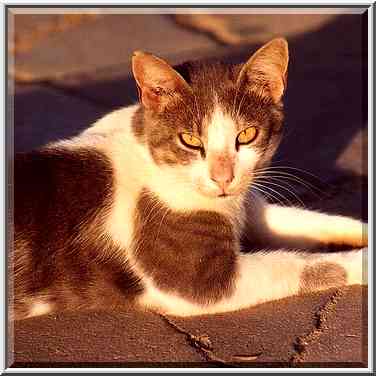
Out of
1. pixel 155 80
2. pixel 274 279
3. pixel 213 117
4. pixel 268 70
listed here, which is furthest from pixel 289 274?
pixel 155 80

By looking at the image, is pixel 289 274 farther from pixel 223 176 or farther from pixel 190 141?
pixel 190 141

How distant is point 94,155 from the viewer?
307 centimetres

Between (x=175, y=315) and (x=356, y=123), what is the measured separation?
2769 mm

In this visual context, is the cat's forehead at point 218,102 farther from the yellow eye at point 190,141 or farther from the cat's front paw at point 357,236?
the cat's front paw at point 357,236

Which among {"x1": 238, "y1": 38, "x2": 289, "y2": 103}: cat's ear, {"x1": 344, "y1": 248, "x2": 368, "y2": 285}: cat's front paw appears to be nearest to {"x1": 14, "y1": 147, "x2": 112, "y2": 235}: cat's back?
{"x1": 238, "y1": 38, "x2": 289, "y2": 103}: cat's ear

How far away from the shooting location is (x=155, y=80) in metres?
2.89

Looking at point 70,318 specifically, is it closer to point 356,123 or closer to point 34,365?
point 34,365

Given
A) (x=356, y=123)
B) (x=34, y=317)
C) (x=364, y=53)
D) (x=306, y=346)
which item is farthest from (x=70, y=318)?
(x=364, y=53)

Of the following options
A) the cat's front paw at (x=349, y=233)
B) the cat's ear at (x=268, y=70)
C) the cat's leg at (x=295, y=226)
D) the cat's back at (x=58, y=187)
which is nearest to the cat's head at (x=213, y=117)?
the cat's ear at (x=268, y=70)

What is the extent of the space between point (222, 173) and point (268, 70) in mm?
564

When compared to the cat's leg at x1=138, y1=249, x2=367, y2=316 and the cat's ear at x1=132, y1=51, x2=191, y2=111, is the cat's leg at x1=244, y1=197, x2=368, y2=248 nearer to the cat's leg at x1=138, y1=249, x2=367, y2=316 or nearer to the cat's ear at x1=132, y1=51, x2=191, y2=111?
the cat's leg at x1=138, y1=249, x2=367, y2=316

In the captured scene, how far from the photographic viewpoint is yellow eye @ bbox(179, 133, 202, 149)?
2.82 meters

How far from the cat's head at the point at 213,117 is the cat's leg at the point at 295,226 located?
55 centimetres

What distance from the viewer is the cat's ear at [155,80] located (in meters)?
2.82
